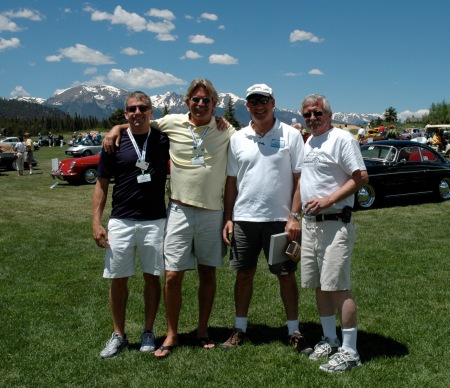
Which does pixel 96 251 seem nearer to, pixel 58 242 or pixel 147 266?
pixel 58 242

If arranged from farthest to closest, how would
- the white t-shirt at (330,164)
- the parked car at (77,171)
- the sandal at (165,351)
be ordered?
the parked car at (77,171), the sandal at (165,351), the white t-shirt at (330,164)

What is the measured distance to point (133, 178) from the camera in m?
3.76

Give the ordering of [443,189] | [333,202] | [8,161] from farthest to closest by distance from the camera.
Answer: [8,161], [443,189], [333,202]

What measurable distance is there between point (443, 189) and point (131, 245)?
10057 mm

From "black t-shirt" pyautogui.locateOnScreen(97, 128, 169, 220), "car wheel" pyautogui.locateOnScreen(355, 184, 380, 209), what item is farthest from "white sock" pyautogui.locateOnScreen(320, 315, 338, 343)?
"car wheel" pyautogui.locateOnScreen(355, 184, 380, 209)

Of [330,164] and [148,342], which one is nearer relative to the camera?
[330,164]

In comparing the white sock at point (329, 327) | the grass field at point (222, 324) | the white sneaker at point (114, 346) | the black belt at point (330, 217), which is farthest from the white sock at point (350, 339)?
the white sneaker at point (114, 346)

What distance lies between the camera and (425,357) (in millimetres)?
3717

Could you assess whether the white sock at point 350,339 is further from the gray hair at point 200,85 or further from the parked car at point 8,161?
the parked car at point 8,161

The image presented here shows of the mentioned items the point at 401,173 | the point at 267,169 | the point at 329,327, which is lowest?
the point at 329,327

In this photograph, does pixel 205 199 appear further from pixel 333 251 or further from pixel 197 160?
pixel 333 251

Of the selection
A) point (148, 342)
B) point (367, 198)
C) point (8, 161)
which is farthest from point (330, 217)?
point (8, 161)

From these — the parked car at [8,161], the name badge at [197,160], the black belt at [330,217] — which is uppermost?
the name badge at [197,160]

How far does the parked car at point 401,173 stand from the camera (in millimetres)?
10938
